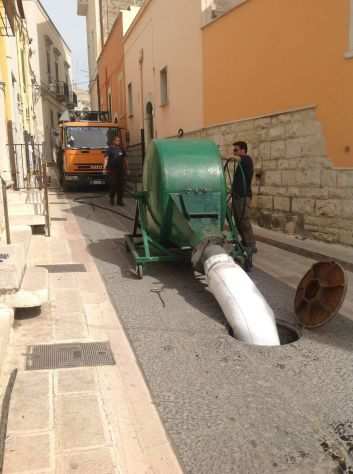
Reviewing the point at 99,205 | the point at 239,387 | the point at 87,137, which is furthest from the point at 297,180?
the point at 87,137

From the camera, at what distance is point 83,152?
16484mm

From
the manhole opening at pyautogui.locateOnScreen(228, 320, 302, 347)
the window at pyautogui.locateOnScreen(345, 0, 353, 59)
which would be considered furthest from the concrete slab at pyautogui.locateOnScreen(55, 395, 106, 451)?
the window at pyautogui.locateOnScreen(345, 0, 353, 59)

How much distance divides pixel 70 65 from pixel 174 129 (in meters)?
32.7

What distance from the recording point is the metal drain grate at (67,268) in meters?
5.98

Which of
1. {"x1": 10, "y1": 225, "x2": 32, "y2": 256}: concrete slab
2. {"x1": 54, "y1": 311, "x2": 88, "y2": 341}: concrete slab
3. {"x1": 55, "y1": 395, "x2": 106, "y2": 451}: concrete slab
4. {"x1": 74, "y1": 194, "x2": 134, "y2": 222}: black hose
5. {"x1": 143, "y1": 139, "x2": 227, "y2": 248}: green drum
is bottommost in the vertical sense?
{"x1": 55, "y1": 395, "x2": 106, "y2": 451}: concrete slab

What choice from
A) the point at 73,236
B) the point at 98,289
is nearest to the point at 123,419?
the point at 98,289

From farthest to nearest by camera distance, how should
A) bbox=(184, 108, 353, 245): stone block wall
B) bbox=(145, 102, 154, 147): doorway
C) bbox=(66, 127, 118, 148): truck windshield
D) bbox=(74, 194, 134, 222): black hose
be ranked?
bbox=(145, 102, 154, 147): doorway, bbox=(66, 127, 118, 148): truck windshield, bbox=(74, 194, 134, 222): black hose, bbox=(184, 108, 353, 245): stone block wall

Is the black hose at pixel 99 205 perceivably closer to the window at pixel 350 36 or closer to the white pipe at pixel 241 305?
the window at pixel 350 36

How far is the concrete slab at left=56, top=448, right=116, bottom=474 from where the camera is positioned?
222 cm

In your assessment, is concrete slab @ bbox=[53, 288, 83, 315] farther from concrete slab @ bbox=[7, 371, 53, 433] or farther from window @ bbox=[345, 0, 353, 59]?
window @ bbox=[345, 0, 353, 59]

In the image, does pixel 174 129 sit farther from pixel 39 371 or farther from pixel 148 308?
pixel 39 371

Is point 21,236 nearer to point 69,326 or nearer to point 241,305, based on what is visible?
point 69,326

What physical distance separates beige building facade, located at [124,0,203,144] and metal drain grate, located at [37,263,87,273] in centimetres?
690

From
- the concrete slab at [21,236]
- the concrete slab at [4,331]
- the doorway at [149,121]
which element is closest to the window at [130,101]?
the doorway at [149,121]
